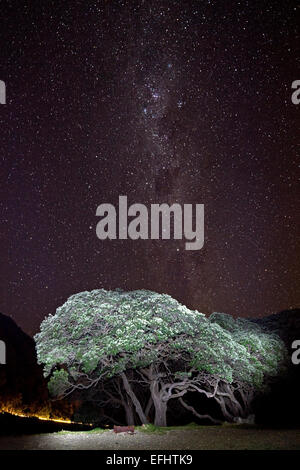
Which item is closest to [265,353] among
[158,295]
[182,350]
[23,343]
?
[182,350]

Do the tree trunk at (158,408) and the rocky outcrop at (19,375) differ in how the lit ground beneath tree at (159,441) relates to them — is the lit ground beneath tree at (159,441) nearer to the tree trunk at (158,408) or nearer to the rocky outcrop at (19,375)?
the tree trunk at (158,408)

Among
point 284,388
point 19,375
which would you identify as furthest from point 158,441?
point 19,375

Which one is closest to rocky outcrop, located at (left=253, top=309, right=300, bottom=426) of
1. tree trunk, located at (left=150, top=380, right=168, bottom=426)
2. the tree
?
the tree

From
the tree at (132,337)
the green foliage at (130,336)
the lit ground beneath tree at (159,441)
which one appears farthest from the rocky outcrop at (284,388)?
the lit ground beneath tree at (159,441)

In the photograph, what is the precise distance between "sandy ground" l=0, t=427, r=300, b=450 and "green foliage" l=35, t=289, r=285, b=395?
226 cm

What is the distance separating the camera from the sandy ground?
44.7 feet

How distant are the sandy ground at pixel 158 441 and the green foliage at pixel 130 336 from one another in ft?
7.42

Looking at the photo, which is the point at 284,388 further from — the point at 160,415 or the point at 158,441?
the point at 158,441

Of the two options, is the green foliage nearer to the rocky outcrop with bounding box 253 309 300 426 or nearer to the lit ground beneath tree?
the lit ground beneath tree

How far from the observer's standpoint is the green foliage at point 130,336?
16078 millimetres

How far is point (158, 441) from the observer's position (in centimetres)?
1494

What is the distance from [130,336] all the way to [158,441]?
11.4 ft
